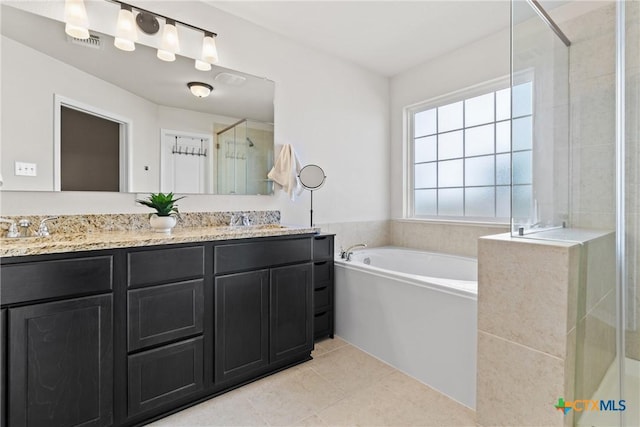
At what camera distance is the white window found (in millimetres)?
2713

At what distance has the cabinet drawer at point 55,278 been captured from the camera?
1.19 meters

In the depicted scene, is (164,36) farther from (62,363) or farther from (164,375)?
(164,375)

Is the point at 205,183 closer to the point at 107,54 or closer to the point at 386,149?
the point at 107,54

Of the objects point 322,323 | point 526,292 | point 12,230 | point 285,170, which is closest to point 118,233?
point 12,230

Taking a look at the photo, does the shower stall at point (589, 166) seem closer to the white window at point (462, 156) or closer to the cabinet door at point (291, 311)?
the white window at point (462, 156)

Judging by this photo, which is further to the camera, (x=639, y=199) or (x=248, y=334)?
(x=248, y=334)

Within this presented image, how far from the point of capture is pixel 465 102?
2969 millimetres

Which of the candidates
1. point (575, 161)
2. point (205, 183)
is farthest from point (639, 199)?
point (205, 183)

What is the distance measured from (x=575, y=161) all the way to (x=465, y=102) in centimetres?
140

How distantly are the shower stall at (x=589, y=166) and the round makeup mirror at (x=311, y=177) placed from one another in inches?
58.1

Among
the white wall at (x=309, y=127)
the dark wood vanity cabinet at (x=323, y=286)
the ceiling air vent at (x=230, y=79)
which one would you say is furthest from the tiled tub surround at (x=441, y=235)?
the ceiling air vent at (x=230, y=79)

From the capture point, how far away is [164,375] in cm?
157

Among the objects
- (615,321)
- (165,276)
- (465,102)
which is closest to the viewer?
(615,321)

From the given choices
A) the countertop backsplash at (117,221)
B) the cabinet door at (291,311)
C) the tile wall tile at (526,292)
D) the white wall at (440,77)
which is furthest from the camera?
the white wall at (440,77)
